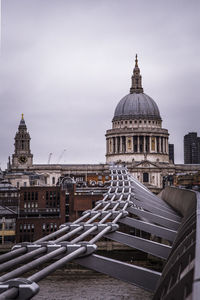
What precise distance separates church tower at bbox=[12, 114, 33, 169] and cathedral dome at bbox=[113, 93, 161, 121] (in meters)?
27.1

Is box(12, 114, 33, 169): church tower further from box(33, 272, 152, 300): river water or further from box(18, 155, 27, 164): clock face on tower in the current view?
box(33, 272, 152, 300): river water

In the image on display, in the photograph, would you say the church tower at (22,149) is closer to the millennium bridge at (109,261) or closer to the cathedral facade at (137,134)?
the cathedral facade at (137,134)

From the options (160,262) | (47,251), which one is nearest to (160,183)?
(160,262)

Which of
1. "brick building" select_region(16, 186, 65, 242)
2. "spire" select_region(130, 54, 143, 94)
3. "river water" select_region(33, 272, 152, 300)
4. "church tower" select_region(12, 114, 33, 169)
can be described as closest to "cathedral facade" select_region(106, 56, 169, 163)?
"spire" select_region(130, 54, 143, 94)

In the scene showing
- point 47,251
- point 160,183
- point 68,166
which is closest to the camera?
point 47,251

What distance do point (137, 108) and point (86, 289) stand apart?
11065 centimetres

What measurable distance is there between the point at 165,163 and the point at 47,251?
13626cm

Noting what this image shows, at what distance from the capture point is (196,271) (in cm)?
589

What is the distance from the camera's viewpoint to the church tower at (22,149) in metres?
133

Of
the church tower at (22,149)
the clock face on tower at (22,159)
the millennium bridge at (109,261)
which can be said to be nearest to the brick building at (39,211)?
the millennium bridge at (109,261)

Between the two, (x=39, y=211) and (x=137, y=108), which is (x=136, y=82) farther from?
(x=39, y=211)

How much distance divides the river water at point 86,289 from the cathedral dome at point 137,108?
339 ft

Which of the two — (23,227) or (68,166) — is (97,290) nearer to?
(23,227)

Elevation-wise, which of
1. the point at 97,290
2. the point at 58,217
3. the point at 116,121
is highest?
the point at 116,121
